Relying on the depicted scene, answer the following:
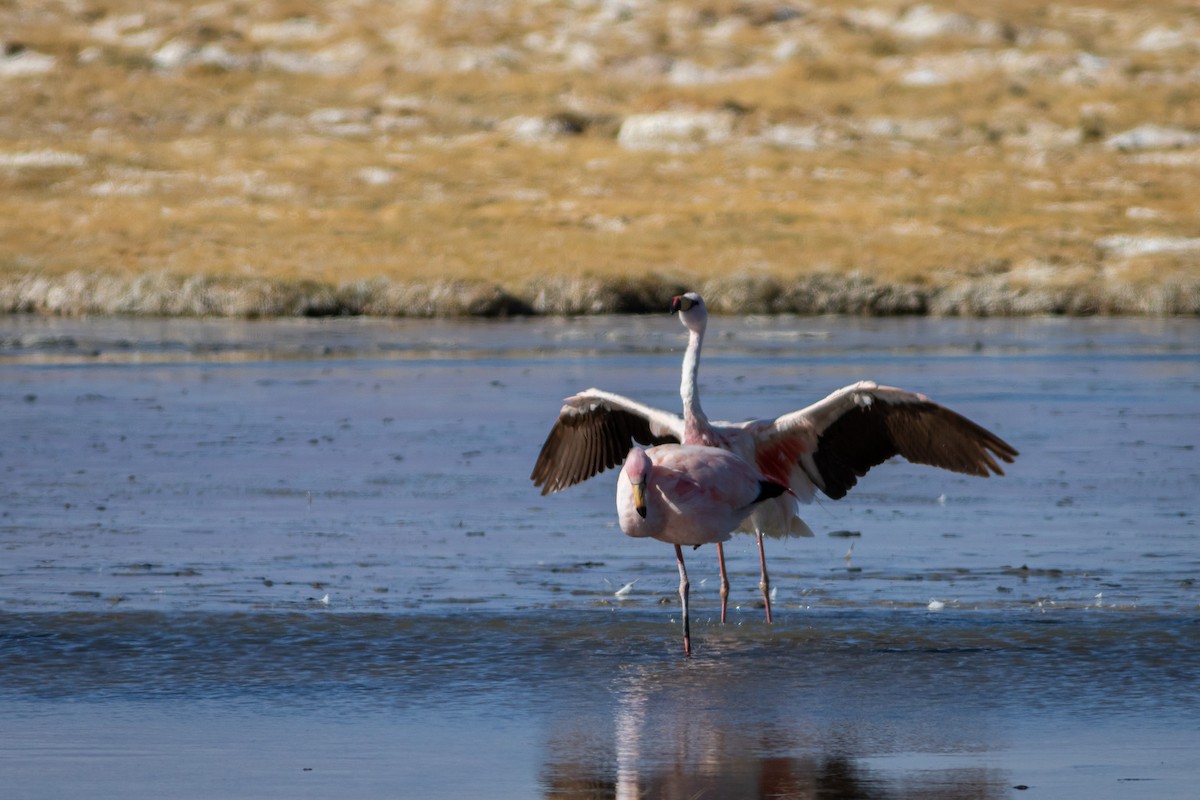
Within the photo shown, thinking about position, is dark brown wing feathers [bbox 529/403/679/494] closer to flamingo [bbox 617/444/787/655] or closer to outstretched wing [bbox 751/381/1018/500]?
outstretched wing [bbox 751/381/1018/500]

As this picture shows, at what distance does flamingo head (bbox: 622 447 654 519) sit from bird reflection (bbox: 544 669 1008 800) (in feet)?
5.27

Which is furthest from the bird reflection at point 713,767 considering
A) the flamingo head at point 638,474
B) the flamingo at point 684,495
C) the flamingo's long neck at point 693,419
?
the flamingo's long neck at point 693,419

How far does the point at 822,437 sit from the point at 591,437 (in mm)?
1542

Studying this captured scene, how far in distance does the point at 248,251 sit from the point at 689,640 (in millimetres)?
40477

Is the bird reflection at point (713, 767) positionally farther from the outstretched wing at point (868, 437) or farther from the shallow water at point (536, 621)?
the outstretched wing at point (868, 437)

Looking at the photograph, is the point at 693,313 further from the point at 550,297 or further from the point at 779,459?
the point at 550,297

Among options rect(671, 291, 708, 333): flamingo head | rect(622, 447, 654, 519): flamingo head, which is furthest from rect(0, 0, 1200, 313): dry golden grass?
rect(622, 447, 654, 519): flamingo head

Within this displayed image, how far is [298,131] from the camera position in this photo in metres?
78.7

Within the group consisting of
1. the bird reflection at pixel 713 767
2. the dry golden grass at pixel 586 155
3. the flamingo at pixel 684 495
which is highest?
the dry golden grass at pixel 586 155

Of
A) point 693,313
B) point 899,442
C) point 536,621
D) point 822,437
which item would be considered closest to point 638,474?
point 536,621

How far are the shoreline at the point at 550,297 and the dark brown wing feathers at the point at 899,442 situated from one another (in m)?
30.6

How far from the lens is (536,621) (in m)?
10.2

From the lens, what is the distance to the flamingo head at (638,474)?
966 centimetres

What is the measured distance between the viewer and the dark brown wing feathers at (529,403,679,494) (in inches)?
475
